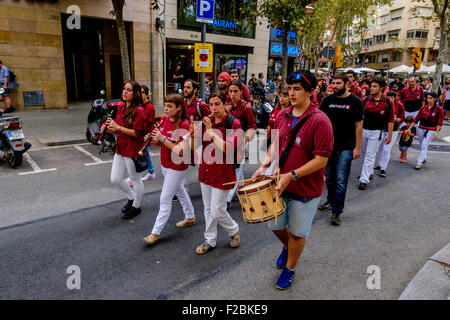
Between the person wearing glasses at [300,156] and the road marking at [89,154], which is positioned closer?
the person wearing glasses at [300,156]

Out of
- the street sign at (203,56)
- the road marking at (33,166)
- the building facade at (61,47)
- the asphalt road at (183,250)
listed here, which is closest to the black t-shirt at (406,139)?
the asphalt road at (183,250)

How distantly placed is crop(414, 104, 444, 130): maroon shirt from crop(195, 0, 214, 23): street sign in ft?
20.5

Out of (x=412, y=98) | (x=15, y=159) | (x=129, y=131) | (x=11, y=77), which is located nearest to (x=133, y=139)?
(x=129, y=131)

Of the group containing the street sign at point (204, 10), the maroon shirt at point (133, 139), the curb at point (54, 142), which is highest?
the street sign at point (204, 10)

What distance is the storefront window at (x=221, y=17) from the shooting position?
17.2 m

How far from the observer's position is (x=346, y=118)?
4.78 meters

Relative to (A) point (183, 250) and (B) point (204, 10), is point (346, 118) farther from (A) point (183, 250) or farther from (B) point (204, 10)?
(B) point (204, 10)

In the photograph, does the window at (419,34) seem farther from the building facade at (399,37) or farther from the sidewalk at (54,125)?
the sidewalk at (54,125)

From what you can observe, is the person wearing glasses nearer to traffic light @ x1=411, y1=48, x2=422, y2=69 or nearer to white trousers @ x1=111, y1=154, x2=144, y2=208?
white trousers @ x1=111, y1=154, x2=144, y2=208

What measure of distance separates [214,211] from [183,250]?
2.30 ft

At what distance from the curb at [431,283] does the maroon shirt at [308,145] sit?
4.42ft

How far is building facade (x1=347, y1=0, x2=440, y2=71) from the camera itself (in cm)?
5109

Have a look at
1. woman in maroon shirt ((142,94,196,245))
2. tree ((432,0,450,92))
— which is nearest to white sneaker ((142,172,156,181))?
woman in maroon shirt ((142,94,196,245))
